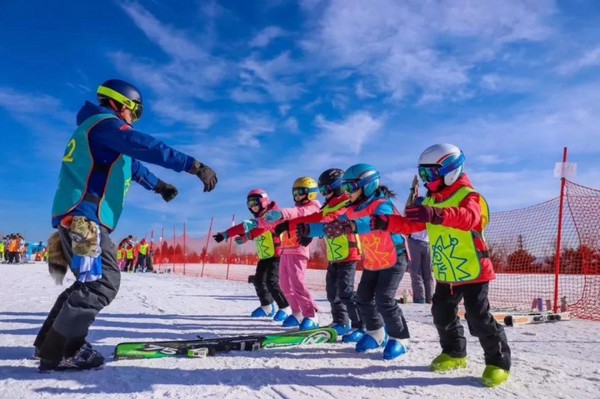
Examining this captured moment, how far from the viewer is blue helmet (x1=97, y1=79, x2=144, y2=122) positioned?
12.7 ft

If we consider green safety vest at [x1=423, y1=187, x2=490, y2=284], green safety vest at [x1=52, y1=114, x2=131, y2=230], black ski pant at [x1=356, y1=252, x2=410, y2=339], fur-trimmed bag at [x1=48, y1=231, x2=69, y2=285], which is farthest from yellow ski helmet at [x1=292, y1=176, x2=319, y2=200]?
fur-trimmed bag at [x1=48, y1=231, x2=69, y2=285]

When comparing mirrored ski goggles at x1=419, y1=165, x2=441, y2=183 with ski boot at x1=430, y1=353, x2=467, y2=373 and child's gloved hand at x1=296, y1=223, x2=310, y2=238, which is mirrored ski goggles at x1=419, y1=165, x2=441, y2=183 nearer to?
child's gloved hand at x1=296, y1=223, x2=310, y2=238

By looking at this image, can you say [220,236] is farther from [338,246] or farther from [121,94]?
[121,94]

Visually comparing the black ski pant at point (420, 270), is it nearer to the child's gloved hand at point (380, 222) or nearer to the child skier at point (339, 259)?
the child skier at point (339, 259)

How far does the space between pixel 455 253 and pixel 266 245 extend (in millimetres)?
4150

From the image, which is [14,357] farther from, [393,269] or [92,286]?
[393,269]

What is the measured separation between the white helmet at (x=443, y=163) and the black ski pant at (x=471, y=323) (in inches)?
35.7

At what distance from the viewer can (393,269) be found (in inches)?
175

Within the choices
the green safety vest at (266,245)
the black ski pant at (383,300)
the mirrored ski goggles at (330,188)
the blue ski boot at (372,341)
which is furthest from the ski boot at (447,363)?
the green safety vest at (266,245)

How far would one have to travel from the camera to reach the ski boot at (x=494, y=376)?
3.31 metres

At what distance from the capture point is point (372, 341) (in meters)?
4.52

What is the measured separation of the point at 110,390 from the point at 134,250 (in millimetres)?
28136

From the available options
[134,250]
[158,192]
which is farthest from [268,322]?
[134,250]

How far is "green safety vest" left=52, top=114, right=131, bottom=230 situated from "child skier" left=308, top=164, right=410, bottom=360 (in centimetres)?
186
